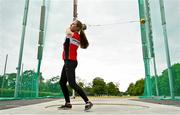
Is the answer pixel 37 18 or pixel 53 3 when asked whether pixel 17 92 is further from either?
pixel 53 3

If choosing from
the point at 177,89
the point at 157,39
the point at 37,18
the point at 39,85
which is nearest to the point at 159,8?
the point at 157,39

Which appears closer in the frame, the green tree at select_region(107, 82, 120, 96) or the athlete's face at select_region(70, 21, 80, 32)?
the athlete's face at select_region(70, 21, 80, 32)

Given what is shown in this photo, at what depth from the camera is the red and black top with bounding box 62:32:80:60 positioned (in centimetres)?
311

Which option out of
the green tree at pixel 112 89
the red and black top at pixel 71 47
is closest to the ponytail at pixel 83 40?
the red and black top at pixel 71 47

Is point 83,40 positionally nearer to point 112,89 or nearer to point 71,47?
point 71,47

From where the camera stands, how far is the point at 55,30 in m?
10.7

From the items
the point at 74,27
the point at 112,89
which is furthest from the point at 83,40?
the point at 112,89

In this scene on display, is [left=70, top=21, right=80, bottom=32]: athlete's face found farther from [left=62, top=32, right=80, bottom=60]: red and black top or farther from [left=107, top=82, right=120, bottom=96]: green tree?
[left=107, top=82, right=120, bottom=96]: green tree

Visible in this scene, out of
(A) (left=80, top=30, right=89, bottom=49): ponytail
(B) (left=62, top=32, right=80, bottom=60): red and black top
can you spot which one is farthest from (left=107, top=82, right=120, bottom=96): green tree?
(B) (left=62, top=32, right=80, bottom=60): red and black top

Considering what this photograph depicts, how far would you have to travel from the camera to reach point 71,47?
3.17 meters

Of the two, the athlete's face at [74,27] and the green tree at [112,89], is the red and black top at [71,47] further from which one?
the green tree at [112,89]

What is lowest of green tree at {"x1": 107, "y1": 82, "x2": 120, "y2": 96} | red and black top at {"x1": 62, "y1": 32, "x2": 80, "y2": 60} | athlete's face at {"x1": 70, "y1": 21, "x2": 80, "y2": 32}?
red and black top at {"x1": 62, "y1": 32, "x2": 80, "y2": 60}

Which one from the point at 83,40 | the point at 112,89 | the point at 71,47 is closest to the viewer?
the point at 71,47

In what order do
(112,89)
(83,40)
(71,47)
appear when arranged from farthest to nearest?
1. (112,89)
2. (83,40)
3. (71,47)
